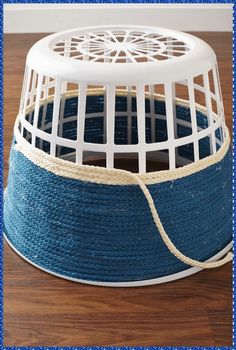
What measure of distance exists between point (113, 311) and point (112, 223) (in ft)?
0.46

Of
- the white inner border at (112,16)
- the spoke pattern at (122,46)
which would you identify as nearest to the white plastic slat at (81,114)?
the spoke pattern at (122,46)

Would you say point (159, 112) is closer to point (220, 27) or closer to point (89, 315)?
point (89, 315)

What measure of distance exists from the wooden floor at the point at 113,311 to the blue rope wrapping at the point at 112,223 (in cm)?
3

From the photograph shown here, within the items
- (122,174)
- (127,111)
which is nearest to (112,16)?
(127,111)

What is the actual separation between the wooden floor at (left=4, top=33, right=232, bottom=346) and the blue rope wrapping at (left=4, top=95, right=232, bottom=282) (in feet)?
0.10

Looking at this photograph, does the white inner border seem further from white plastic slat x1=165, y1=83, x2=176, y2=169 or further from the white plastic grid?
white plastic slat x1=165, y1=83, x2=176, y2=169

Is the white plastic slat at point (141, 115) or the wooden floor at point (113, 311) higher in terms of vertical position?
the white plastic slat at point (141, 115)

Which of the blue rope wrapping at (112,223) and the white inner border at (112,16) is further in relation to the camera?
the white inner border at (112,16)

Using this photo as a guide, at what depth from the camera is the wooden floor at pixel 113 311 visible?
850mm

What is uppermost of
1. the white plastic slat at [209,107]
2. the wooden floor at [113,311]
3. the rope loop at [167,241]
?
the white plastic slat at [209,107]

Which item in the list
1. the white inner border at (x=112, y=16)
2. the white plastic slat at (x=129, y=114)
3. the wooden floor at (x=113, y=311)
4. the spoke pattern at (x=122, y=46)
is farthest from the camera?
the white inner border at (x=112, y=16)

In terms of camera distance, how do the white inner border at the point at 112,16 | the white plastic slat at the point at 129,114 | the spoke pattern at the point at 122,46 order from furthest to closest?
the white inner border at the point at 112,16
the white plastic slat at the point at 129,114
the spoke pattern at the point at 122,46

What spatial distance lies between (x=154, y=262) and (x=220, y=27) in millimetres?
1720

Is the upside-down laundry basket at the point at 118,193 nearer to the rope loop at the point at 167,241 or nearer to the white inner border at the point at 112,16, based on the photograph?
the rope loop at the point at 167,241
